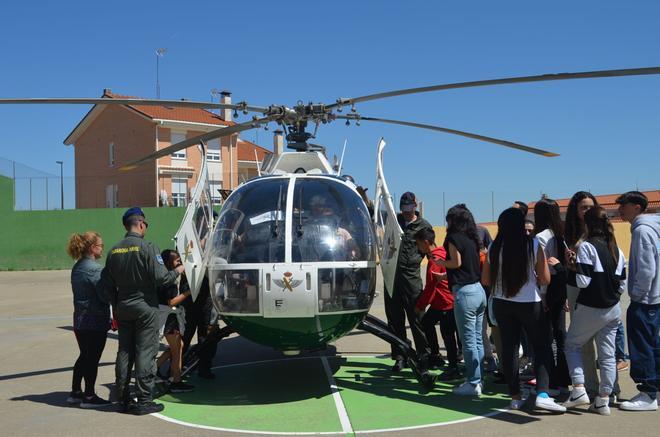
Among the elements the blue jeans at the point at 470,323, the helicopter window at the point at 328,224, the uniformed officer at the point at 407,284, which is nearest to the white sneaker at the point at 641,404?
the blue jeans at the point at 470,323

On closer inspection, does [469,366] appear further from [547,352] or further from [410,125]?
[410,125]

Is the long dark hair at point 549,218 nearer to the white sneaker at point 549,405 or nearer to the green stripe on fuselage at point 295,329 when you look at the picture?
the white sneaker at point 549,405

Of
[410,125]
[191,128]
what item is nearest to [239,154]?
[191,128]

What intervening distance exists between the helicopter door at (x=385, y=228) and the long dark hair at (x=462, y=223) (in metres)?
0.54

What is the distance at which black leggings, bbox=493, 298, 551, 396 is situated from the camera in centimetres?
525

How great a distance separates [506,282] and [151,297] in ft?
10.9

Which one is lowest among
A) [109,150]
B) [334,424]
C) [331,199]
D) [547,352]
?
[334,424]

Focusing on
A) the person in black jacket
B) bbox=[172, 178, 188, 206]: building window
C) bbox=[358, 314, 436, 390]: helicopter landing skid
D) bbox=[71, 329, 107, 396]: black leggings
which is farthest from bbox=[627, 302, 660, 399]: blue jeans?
bbox=[172, 178, 188, 206]: building window

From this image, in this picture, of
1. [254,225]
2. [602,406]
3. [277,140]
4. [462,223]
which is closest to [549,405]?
[602,406]

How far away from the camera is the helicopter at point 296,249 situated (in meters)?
5.37

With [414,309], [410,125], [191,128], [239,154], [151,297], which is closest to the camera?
[151,297]

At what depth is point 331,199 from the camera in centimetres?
609

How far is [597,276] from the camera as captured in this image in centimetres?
525

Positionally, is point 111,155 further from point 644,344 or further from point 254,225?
point 644,344
